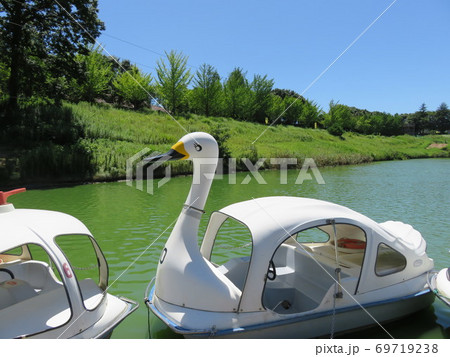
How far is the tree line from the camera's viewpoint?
2127 cm

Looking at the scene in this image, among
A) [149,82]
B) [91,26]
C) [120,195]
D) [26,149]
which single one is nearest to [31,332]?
[120,195]

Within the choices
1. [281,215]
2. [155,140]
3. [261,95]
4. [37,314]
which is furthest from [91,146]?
[261,95]

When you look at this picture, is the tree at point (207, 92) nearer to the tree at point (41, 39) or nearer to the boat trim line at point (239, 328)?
the tree at point (41, 39)

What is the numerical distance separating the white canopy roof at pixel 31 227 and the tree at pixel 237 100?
157ft

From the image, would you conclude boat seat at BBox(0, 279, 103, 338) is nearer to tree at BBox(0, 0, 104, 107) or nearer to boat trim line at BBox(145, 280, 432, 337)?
boat trim line at BBox(145, 280, 432, 337)

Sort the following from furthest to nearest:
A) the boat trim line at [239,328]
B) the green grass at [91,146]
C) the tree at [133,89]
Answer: the tree at [133,89] → the green grass at [91,146] → the boat trim line at [239,328]

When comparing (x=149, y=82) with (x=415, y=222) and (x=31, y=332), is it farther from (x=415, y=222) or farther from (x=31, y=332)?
(x=31, y=332)

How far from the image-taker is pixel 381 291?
4570mm

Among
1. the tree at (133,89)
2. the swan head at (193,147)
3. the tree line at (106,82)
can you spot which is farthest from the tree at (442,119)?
the swan head at (193,147)

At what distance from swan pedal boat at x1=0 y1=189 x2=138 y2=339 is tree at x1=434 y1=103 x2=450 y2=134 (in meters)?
105

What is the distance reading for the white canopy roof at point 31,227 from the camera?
134 inches

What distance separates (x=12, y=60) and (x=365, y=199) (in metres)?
22.2

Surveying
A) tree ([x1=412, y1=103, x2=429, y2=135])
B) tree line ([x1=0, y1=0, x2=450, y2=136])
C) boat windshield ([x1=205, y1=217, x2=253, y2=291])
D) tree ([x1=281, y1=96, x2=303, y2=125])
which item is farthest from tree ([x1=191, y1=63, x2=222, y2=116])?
tree ([x1=412, y1=103, x2=429, y2=135])

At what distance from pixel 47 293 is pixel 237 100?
49.7 metres
